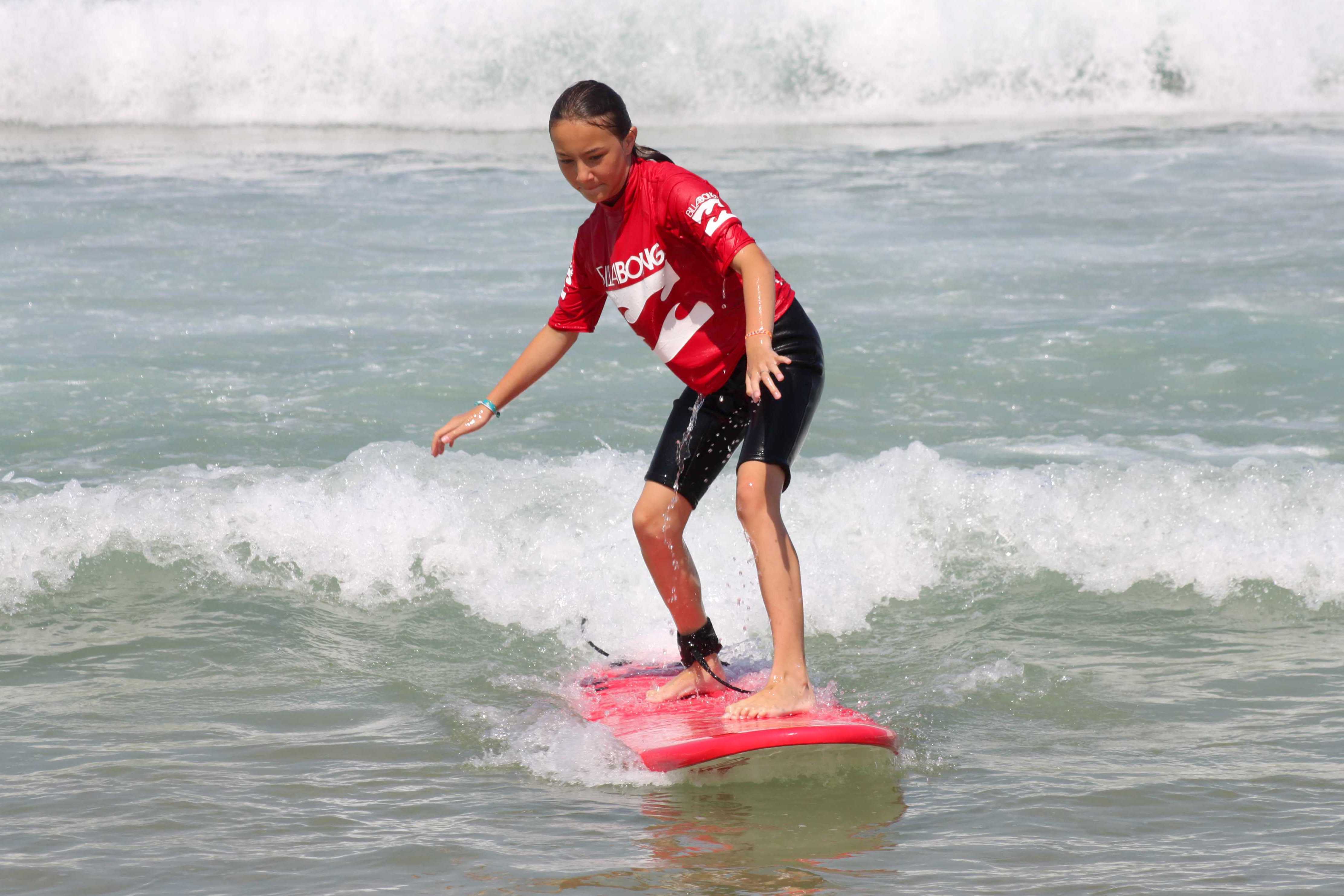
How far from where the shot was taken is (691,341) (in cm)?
388

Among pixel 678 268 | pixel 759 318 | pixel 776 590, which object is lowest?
pixel 776 590

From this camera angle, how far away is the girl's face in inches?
143

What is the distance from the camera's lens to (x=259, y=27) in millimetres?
22875

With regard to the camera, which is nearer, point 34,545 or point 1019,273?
point 34,545

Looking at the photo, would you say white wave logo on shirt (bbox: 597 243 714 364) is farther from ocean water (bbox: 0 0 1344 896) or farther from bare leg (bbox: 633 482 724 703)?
ocean water (bbox: 0 0 1344 896)

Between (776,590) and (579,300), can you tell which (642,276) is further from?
(776,590)

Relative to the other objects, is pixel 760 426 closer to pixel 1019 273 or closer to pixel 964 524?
pixel 964 524

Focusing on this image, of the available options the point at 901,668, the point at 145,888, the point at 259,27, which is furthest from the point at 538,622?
the point at 259,27

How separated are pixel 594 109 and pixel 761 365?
31.4 inches

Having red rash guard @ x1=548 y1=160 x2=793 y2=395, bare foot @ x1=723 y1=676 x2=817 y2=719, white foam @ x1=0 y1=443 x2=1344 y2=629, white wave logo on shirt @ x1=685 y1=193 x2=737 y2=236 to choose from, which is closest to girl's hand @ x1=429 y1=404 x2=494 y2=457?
red rash guard @ x1=548 y1=160 x2=793 y2=395

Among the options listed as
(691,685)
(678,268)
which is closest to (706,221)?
(678,268)

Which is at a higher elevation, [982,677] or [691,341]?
[691,341]

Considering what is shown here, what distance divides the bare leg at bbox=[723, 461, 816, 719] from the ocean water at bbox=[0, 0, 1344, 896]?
0.23m

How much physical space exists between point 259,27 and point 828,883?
73.1 feet
